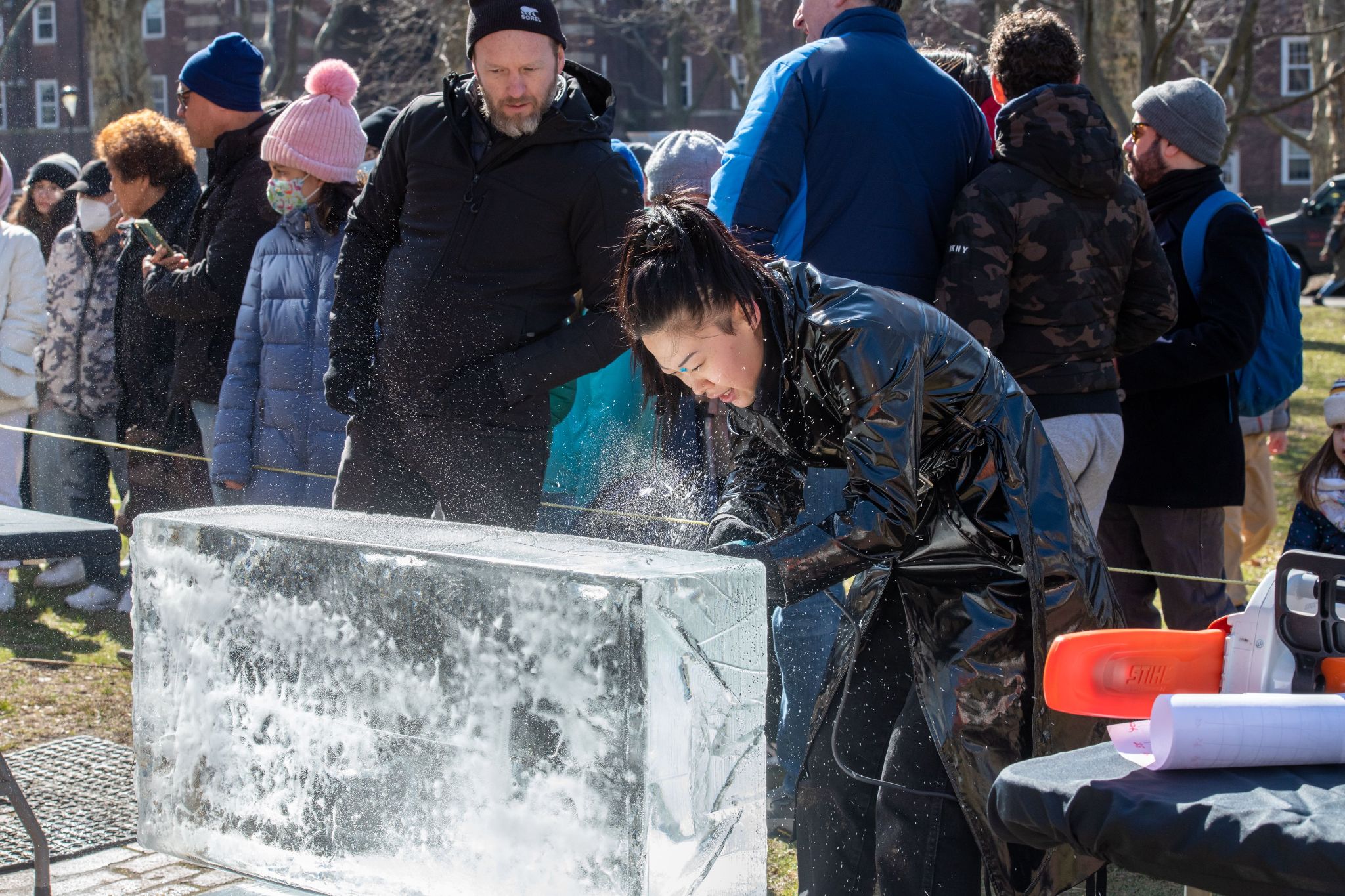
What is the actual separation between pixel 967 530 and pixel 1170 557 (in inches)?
84.0

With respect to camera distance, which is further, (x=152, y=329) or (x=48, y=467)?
(x=48, y=467)

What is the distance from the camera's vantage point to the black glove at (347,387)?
→ 3811 mm

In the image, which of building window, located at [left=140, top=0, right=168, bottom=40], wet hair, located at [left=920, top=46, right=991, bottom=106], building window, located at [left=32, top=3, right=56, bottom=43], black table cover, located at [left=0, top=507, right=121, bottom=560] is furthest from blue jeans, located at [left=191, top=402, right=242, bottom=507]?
building window, located at [left=32, top=3, right=56, bottom=43]

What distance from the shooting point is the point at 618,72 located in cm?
4259

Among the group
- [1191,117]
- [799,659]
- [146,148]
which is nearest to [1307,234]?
[1191,117]

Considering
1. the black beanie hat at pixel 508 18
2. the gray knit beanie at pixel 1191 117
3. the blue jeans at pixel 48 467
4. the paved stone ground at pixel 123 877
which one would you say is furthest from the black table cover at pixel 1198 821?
the blue jeans at pixel 48 467

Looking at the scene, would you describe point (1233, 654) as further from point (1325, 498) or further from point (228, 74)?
point (228, 74)

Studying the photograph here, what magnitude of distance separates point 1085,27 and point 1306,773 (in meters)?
Answer: 9.67

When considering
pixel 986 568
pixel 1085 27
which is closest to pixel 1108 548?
pixel 986 568

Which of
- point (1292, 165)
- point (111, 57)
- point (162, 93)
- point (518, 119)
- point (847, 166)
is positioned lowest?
point (847, 166)

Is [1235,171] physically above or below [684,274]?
above

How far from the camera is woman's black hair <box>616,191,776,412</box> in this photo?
7.54 feet

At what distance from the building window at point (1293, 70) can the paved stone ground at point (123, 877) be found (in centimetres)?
4125

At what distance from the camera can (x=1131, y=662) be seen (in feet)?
6.25
